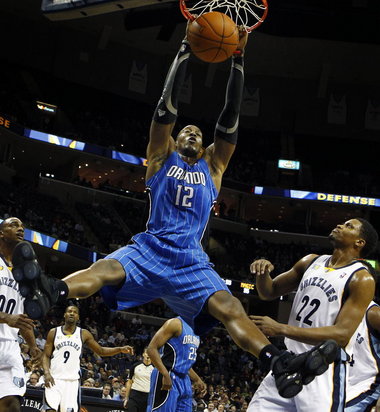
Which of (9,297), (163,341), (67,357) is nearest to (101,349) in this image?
(67,357)

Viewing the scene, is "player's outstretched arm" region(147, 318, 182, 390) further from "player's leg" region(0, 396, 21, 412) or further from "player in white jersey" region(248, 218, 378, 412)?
"player in white jersey" region(248, 218, 378, 412)

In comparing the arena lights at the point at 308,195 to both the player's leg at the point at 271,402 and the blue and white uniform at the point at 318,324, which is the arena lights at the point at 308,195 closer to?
the blue and white uniform at the point at 318,324

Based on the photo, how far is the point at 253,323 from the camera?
15.5ft

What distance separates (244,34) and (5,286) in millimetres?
3520

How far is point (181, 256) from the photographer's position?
5.08 meters

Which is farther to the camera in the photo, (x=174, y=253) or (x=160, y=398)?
(x=160, y=398)

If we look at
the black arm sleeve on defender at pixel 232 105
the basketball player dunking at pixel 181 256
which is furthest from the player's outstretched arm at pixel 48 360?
the black arm sleeve on defender at pixel 232 105

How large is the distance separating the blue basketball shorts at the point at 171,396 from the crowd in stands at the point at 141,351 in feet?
31.1

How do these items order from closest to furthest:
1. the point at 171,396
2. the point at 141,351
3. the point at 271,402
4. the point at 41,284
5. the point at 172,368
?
the point at 41,284, the point at 271,402, the point at 171,396, the point at 172,368, the point at 141,351

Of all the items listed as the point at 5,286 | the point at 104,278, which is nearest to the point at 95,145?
the point at 5,286

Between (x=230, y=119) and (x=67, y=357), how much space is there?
5485 millimetres

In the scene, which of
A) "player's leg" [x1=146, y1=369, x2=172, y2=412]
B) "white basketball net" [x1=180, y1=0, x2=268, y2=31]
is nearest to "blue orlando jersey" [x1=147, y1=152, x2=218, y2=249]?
"white basketball net" [x1=180, y1=0, x2=268, y2=31]

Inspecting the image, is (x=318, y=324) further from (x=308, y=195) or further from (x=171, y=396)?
(x=308, y=195)

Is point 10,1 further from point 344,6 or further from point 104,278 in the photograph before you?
point 104,278
